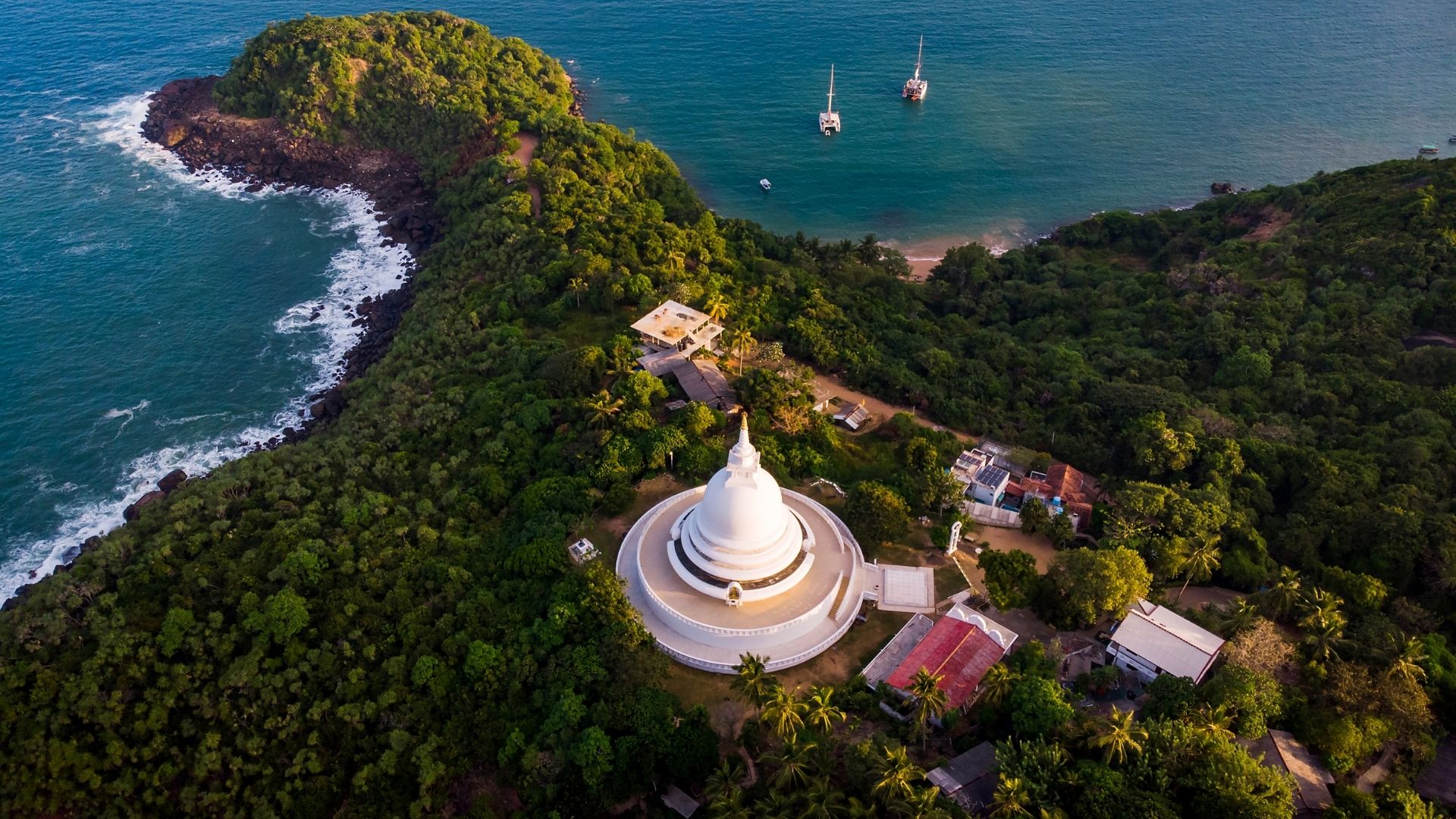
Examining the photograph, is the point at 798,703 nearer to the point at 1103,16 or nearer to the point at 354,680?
the point at 354,680

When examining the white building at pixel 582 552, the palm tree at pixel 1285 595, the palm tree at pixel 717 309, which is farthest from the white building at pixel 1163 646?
the palm tree at pixel 717 309

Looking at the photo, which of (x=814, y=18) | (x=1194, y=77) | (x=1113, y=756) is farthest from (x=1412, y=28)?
(x=1113, y=756)

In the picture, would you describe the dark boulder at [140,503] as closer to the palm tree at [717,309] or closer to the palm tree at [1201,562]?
the palm tree at [717,309]

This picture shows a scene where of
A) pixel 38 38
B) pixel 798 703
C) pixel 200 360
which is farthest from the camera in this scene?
pixel 38 38

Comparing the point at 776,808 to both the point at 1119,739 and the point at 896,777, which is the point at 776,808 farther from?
the point at 1119,739

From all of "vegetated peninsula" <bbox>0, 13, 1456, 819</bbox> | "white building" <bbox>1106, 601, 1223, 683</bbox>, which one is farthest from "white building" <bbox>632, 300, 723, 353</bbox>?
"white building" <bbox>1106, 601, 1223, 683</bbox>

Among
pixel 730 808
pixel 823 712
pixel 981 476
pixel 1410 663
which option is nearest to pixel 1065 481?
pixel 981 476
